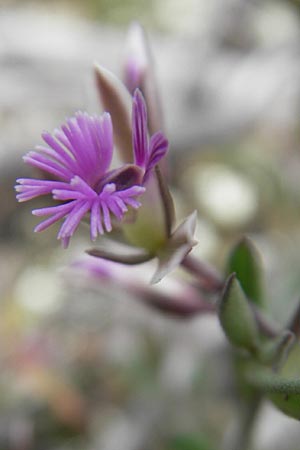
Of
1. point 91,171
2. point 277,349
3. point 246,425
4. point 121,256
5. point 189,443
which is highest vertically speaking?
point 91,171

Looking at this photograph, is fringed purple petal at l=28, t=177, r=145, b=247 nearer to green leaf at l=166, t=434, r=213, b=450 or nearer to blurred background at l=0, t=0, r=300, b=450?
green leaf at l=166, t=434, r=213, b=450

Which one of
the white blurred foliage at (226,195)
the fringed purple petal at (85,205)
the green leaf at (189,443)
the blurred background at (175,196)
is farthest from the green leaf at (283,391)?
the white blurred foliage at (226,195)

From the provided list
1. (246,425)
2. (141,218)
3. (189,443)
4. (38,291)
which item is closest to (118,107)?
(141,218)

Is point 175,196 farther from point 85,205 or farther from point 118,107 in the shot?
point 85,205

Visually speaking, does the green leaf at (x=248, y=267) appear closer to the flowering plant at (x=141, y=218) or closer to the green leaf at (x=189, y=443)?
the flowering plant at (x=141, y=218)

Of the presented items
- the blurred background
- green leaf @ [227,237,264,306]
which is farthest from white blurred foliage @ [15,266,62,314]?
green leaf @ [227,237,264,306]

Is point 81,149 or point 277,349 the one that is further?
point 277,349

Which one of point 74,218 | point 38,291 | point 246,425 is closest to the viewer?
point 74,218

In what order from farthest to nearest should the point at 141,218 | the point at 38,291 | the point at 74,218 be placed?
the point at 38,291 < the point at 141,218 < the point at 74,218
